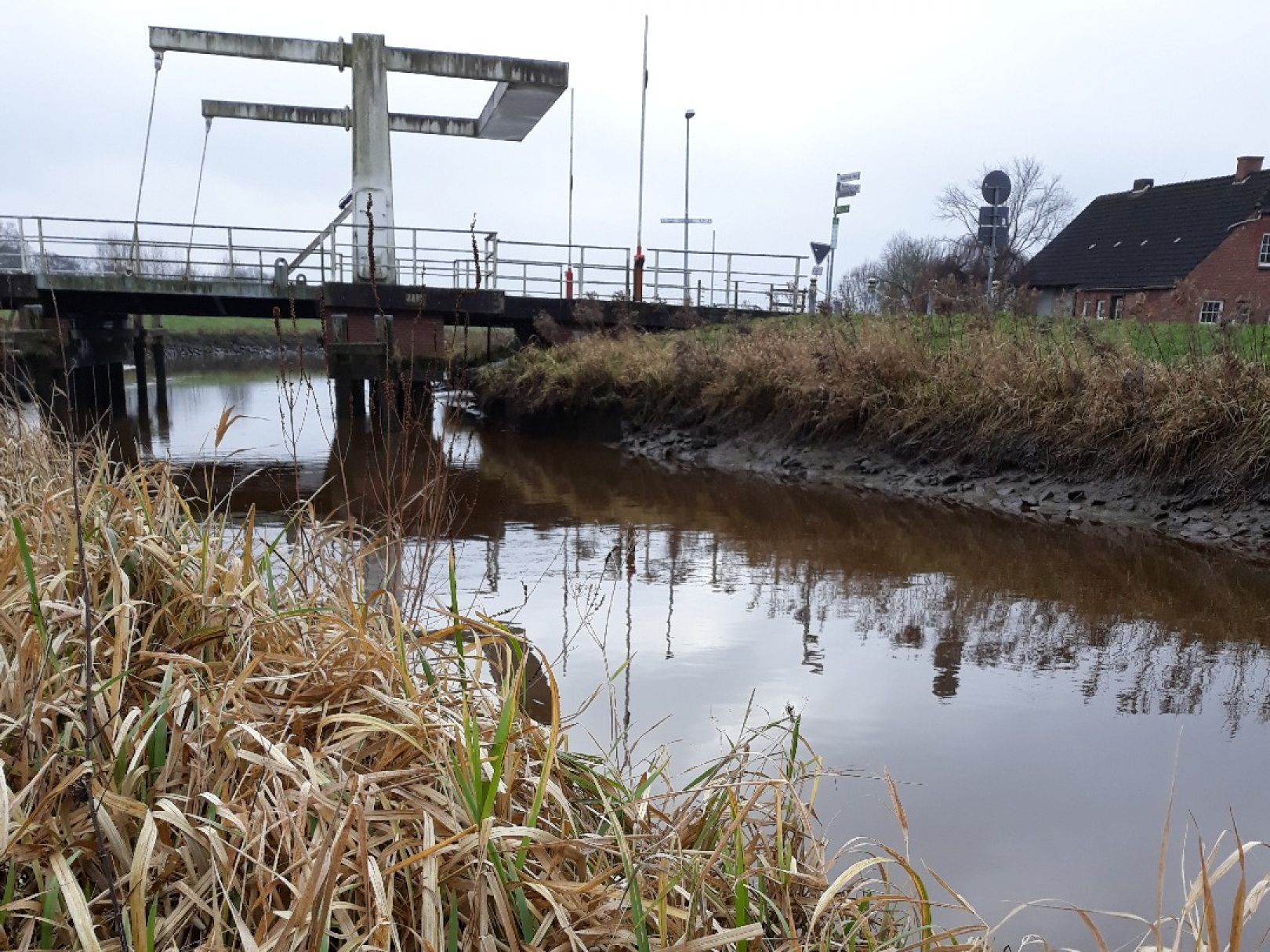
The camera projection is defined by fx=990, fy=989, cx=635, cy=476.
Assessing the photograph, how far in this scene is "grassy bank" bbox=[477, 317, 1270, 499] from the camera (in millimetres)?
7945

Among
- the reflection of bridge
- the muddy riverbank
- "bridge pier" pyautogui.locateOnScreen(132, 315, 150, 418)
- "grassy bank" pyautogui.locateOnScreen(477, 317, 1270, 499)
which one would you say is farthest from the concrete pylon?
"bridge pier" pyautogui.locateOnScreen(132, 315, 150, 418)

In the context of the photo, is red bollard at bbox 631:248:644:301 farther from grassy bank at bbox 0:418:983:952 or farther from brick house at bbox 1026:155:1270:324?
grassy bank at bbox 0:418:983:952

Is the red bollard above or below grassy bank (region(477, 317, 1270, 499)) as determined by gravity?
above

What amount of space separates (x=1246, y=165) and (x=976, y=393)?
3160cm

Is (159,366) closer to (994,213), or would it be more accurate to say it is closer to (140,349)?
(140,349)

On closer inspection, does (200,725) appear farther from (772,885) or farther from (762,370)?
(762,370)

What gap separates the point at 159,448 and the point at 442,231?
22.6ft

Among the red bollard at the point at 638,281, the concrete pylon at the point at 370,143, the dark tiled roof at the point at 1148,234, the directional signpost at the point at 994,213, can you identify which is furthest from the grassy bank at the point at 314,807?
the dark tiled roof at the point at 1148,234

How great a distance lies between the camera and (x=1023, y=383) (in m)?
9.45

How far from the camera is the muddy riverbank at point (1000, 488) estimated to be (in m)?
7.48

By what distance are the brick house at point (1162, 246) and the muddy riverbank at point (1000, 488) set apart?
62.4 feet

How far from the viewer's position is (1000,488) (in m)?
9.16

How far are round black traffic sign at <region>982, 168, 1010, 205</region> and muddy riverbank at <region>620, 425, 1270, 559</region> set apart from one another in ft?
11.5

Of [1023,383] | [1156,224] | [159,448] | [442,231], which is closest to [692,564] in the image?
[1023,383]
